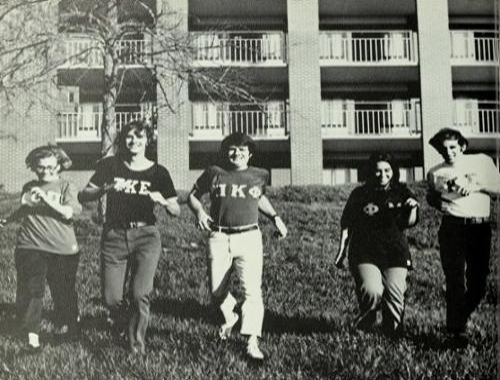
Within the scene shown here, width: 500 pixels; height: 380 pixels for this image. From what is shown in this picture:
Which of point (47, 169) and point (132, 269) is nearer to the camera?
point (132, 269)

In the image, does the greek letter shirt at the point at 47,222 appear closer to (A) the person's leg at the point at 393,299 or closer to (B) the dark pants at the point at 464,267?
(A) the person's leg at the point at 393,299

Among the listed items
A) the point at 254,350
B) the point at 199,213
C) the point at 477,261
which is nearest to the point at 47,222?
the point at 199,213

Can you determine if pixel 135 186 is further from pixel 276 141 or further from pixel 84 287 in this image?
pixel 276 141

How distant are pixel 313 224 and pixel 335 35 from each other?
19.7ft

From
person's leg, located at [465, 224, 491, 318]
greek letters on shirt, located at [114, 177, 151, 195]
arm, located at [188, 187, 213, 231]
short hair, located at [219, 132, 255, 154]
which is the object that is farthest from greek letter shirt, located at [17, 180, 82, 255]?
person's leg, located at [465, 224, 491, 318]

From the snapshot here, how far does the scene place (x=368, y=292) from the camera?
349cm

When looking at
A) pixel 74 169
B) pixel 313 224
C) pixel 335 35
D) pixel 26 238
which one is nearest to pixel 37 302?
pixel 26 238

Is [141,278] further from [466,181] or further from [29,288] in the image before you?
[466,181]

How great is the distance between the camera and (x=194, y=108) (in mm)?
11211

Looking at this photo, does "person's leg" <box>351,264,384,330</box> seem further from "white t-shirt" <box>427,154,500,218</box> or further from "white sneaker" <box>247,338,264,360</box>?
"white sneaker" <box>247,338,264,360</box>

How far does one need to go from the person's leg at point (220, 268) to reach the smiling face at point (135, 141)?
2.18 feet

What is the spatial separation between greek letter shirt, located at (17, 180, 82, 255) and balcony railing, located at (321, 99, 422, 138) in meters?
8.62

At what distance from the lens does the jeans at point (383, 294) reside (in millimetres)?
3471

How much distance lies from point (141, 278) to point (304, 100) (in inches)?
332
